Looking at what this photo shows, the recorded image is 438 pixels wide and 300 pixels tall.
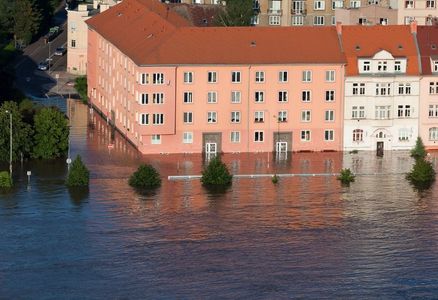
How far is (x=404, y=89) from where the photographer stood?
76188mm

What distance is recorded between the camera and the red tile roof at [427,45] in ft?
250

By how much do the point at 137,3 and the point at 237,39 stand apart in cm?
1002

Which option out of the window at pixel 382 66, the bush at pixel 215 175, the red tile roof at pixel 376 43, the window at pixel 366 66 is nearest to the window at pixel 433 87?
the red tile roof at pixel 376 43

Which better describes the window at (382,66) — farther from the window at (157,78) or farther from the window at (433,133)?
the window at (157,78)

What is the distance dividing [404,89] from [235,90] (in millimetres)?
6975

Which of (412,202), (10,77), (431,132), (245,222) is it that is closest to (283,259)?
(245,222)

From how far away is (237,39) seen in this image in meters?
75.5

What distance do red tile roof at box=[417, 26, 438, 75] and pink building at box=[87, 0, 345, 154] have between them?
3.40 metres

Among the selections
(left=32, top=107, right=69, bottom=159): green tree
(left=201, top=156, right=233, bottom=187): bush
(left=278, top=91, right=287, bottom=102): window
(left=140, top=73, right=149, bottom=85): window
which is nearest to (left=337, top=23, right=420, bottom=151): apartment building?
(left=278, top=91, right=287, bottom=102): window

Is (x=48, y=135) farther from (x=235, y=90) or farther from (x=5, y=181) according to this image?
(x=235, y=90)

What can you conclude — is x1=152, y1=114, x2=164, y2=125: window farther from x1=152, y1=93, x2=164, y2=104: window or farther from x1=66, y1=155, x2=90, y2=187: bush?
x1=66, y1=155, x2=90, y2=187: bush

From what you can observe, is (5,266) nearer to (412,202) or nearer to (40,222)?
(40,222)

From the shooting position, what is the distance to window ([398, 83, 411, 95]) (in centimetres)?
7612

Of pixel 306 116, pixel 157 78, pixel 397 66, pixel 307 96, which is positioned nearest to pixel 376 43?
pixel 397 66
